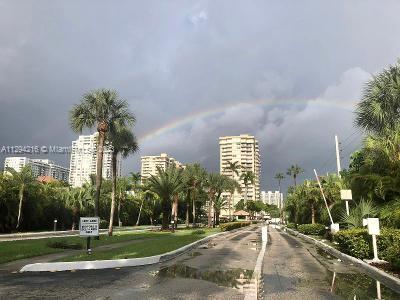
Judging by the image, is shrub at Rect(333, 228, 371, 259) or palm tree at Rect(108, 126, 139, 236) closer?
shrub at Rect(333, 228, 371, 259)

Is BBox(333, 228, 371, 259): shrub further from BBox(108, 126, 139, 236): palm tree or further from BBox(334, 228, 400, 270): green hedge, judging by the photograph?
BBox(108, 126, 139, 236): palm tree

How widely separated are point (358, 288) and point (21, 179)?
152ft

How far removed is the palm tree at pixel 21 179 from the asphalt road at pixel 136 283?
A: 3921cm

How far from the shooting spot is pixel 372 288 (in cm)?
1041

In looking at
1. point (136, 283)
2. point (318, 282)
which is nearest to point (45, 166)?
point (136, 283)

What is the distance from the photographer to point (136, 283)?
10875mm

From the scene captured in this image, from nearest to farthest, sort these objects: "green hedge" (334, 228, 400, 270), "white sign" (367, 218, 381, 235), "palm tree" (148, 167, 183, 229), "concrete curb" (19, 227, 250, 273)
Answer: "concrete curb" (19, 227, 250, 273) → "white sign" (367, 218, 381, 235) → "green hedge" (334, 228, 400, 270) → "palm tree" (148, 167, 183, 229)

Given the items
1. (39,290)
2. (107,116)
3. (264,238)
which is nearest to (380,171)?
(264,238)

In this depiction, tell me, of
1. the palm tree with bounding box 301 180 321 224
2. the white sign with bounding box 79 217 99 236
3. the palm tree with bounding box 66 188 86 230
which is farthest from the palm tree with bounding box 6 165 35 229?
the palm tree with bounding box 301 180 321 224

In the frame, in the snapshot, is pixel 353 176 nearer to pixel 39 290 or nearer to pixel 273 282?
pixel 273 282

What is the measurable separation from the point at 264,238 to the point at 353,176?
23.5ft

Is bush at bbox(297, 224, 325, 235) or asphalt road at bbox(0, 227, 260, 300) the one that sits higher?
bush at bbox(297, 224, 325, 235)

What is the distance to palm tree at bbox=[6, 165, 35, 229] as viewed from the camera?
159 ft

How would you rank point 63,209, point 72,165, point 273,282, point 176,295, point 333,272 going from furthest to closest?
point 72,165
point 63,209
point 333,272
point 273,282
point 176,295
